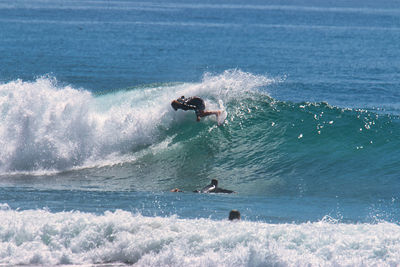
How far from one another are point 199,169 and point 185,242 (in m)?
8.01

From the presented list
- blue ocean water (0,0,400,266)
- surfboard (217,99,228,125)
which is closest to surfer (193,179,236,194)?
blue ocean water (0,0,400,266)

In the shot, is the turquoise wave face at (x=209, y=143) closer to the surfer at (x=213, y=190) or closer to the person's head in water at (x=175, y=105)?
the surfer at (x=213, y=190)

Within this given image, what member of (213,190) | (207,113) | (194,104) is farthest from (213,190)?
(207,113)

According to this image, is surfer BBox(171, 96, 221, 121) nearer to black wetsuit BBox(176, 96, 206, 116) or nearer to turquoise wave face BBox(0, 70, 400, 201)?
black wetsuit BBox(176, 96, 206, 116)

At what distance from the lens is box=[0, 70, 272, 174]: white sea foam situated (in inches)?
748

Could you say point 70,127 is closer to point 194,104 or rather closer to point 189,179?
point 194,104

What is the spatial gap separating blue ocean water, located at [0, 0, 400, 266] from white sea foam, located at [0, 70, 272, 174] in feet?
0.15

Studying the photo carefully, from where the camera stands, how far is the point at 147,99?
23.8 m

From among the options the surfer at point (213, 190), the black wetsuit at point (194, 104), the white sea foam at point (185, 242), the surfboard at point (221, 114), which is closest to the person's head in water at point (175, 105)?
the black wetsuit at point (194, 104)

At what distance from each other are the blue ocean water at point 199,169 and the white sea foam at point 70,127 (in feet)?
0.15

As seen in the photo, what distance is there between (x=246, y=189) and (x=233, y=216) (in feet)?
17.0

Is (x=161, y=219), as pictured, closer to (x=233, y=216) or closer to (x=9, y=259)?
(x=233, y=216)

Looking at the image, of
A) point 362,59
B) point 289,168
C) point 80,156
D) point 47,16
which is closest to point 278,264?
point 289,168

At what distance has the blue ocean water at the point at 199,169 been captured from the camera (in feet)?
34.9
